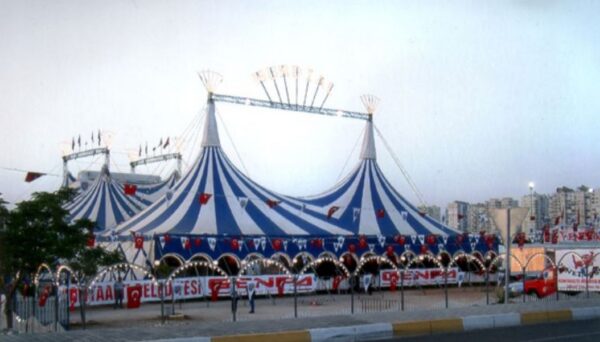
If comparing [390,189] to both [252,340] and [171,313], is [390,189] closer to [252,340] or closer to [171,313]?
[171,313]

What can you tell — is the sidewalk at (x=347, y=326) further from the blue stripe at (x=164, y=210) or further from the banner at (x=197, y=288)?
the blue stripe at (x=164, y=210)

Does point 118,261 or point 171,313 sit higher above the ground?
point 118,261

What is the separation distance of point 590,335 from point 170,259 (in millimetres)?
15987


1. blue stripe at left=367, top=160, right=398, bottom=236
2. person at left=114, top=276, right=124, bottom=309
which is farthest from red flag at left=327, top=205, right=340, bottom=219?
person at left=114, top=276, right=124, bottom=309

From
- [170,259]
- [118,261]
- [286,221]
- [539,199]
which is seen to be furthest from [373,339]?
[539,199]

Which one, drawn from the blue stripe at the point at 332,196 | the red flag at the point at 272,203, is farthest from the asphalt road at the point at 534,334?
the blue stripe at the point at 332,196

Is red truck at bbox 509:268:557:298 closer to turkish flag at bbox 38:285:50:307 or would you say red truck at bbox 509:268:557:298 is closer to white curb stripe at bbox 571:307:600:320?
white curb stripe at bbox 571:307:600:320

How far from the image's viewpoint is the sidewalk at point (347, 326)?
10078mm

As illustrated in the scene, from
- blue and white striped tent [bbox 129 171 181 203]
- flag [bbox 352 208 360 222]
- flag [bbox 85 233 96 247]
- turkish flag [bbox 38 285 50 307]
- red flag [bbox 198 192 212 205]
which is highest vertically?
blue and white striped tent [bbox 129 171 181 203]

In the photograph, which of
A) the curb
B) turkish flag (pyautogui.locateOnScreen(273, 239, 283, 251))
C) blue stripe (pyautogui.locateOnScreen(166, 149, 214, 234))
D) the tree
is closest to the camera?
the curb

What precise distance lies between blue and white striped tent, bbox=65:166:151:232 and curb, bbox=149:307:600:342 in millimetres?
23079

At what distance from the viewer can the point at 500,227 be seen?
14.1 m

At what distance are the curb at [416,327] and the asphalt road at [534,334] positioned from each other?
379mm

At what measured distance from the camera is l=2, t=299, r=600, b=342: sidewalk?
10.1 metres
